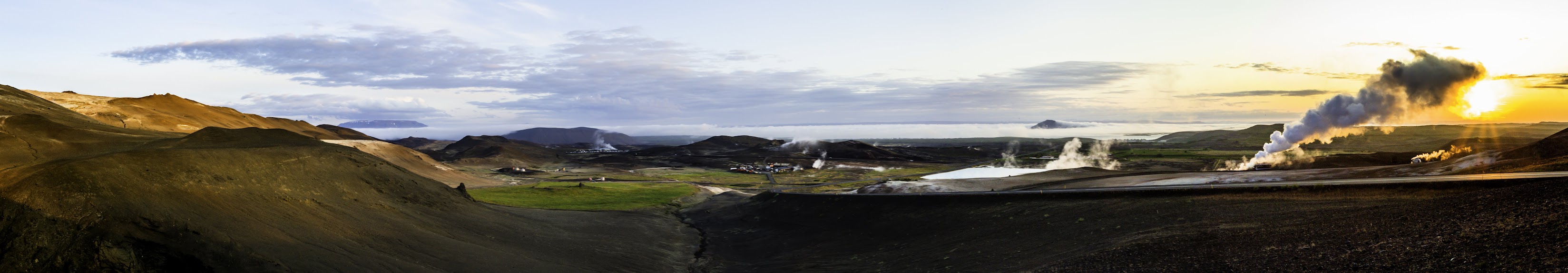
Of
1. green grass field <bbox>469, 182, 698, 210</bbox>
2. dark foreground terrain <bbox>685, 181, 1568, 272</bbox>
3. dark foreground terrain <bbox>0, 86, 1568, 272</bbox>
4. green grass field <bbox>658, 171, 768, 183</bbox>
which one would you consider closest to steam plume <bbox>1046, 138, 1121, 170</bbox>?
green grass field <bbox>658, 171, 768, 183</bbox>

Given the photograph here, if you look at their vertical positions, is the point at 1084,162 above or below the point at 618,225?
above

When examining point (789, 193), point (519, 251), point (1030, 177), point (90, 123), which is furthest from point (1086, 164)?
point (90, 123)

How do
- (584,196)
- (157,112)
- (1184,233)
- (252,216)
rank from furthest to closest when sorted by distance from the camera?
(157,112)
(584,196)
(1184,233)
(252,216)

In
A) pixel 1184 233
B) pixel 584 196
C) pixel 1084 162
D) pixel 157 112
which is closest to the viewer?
pixel 1184 233

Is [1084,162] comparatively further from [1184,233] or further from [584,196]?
[1184,233]

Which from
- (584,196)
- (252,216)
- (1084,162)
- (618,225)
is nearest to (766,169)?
(1084,162)

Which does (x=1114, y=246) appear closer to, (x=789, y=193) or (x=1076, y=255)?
(x=1076, y=255)

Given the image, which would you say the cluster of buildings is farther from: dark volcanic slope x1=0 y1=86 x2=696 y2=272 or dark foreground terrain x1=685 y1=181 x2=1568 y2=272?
dark volcanic slope x1=0 y1=86 x2=696 y2=272

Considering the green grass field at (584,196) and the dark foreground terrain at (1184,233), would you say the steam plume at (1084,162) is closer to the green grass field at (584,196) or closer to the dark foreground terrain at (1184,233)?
the green grass field at (584,196)
